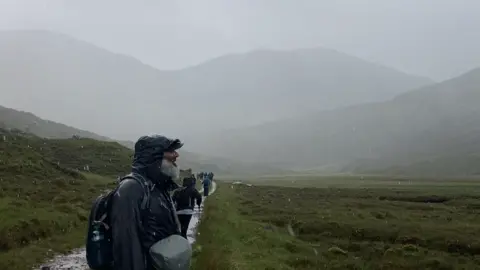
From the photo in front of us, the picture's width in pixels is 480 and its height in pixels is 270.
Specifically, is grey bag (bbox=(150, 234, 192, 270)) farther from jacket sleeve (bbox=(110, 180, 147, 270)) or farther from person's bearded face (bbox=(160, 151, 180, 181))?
person's bearded face (bbox=(160, 151, 180, 181))

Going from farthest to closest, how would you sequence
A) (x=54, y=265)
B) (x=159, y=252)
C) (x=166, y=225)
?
1. (x=54, y=265)
2. (x=166, y=225)
3. (x=159, y=252)

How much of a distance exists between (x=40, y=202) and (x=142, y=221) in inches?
1440

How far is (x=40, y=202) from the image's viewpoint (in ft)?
130

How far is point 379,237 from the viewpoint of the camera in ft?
129

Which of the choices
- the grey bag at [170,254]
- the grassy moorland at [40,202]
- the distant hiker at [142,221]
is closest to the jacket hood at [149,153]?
the distant hiker at [142,221]

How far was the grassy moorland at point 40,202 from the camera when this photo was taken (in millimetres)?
24656

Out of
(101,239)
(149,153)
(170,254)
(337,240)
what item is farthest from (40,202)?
A: (170,254)

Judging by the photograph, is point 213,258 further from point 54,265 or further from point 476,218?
point 476,218

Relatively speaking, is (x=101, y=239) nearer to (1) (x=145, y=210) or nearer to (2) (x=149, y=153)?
(1) (x=145, y=210)

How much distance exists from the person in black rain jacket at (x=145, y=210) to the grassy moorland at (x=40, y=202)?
15.2 metres

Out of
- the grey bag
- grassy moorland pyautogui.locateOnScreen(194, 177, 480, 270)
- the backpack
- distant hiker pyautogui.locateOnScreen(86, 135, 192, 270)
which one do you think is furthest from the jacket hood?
grassy moorland pyautogui.locateOnScreen(194, 177, 480, 270)

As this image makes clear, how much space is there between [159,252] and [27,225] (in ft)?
82.1

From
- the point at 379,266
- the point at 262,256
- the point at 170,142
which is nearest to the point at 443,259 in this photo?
the point at 379,266

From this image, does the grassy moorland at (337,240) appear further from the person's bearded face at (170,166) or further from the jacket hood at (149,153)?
the jacket hood at (149,153)
